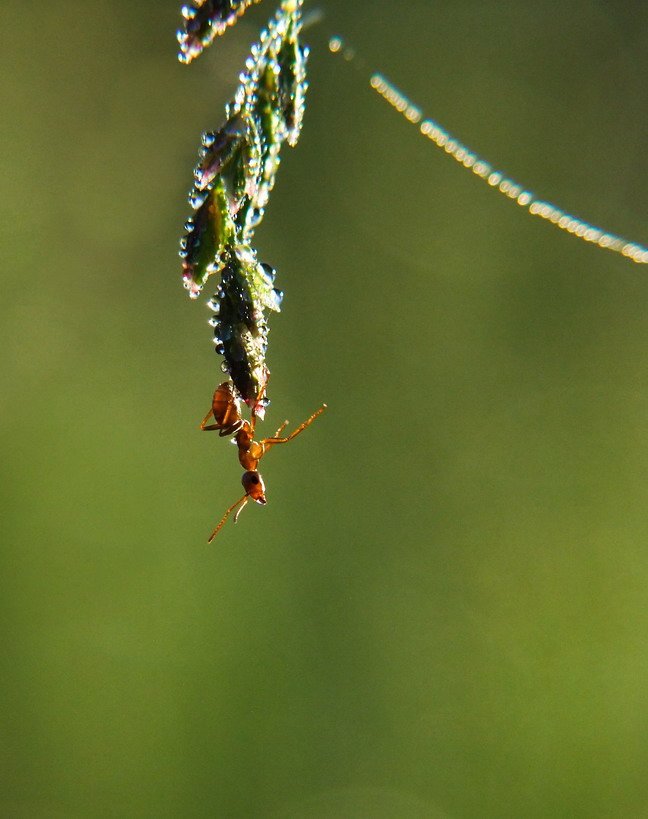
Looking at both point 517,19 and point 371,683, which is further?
point 517,19

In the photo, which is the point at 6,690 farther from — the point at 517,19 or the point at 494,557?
the point at 517,19

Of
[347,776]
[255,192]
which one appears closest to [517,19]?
[347,776]

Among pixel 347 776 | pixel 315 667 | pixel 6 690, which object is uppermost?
pixel 6 690

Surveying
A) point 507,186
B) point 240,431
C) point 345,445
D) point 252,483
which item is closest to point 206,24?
point 240,431

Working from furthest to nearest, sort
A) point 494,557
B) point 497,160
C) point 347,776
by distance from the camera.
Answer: point 497,160, point 494,557, point 347,776

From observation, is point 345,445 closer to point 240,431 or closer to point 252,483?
point 252,483

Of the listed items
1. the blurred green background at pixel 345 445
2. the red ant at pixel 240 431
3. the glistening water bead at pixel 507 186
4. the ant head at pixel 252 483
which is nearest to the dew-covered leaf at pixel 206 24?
the red ant at pixel 240 431

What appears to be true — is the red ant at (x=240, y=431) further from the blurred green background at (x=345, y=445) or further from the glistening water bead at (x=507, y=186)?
the glistening water bead at (x=507, y=186)

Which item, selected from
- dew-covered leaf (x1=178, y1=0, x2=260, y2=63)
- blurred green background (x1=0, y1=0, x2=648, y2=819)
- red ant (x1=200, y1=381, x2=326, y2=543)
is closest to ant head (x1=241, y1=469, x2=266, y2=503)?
red ant (x1=200, y1=381, x2=326, y2=543)

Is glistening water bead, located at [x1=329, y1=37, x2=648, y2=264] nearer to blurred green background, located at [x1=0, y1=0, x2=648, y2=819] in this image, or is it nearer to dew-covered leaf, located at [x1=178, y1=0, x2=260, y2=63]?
blurred green background, located at [x1=0, y1=0, x2=648, y2=819]
